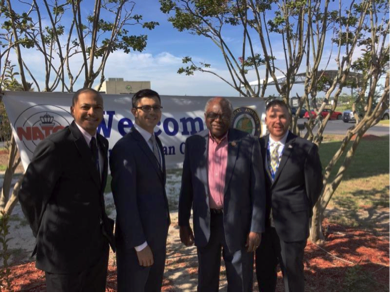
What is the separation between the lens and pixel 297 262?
2623mm

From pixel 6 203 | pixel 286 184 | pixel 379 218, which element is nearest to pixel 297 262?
pixel 286 184

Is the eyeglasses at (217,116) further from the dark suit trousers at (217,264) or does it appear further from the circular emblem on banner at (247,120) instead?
the circular emblem on banner at (247,120)

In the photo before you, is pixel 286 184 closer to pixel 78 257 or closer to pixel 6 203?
pixel 78 257

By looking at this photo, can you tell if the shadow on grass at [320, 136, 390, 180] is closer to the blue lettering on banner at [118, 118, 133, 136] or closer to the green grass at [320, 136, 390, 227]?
the green grass at [320, 136, 390, 227]

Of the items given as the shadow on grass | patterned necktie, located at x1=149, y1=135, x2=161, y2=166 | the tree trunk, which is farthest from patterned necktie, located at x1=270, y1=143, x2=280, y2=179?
the shadow on grass

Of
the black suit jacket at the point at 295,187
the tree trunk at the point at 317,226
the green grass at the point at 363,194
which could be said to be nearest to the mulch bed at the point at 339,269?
the tree trunk at the point at 317,226

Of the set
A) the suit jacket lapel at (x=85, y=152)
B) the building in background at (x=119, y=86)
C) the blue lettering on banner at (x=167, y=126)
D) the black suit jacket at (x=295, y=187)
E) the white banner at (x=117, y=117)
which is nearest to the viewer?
the suit jacket lapel at (x=85, y=152)

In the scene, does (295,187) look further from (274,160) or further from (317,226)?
(317,226)

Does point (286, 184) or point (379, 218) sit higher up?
point (286, 184)

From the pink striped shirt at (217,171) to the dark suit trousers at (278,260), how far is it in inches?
24.8

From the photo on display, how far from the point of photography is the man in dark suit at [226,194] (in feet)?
7.92

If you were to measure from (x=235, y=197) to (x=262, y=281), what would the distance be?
103cm

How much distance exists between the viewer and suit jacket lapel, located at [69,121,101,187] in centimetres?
199

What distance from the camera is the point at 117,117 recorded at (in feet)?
12.5
